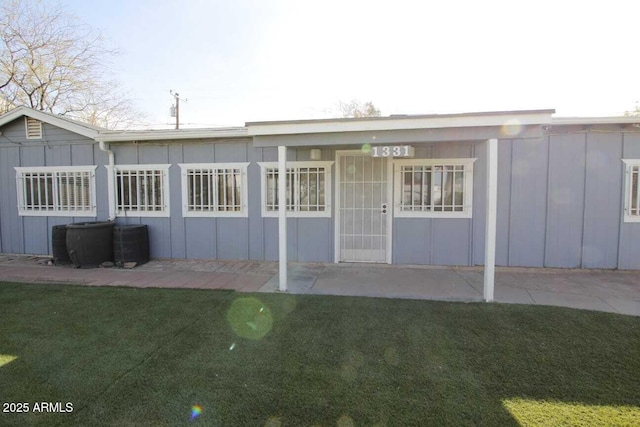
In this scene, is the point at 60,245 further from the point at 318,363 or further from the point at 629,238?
the point at 629,238

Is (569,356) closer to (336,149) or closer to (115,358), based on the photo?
(115,358)

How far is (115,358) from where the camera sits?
2.91 meters

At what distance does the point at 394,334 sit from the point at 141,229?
5426mm

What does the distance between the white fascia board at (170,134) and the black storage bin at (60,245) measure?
1942mm

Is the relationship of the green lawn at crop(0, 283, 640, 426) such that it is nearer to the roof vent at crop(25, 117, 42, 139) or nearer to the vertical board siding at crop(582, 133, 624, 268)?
the vertical board siding at crop(582, 133, 624, 268)

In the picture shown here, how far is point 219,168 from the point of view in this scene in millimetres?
6605

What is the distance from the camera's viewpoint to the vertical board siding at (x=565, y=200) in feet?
18.7

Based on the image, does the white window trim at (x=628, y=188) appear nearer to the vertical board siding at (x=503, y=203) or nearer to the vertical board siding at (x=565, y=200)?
the vertical board siding at (x=565, y=200)

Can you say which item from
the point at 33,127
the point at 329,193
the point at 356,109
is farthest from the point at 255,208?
the point at 356,109

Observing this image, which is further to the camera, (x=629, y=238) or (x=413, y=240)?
(x=413, y=240)

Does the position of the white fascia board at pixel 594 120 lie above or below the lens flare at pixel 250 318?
above

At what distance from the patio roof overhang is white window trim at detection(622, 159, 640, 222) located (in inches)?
118

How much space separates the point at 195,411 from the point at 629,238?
7236mm

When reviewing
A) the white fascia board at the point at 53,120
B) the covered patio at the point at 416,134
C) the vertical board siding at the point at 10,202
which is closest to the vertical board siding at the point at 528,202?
the covered patio at the point at 416,134
